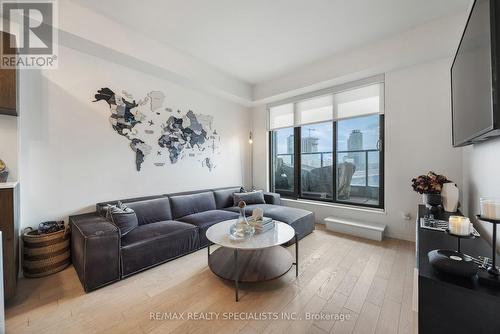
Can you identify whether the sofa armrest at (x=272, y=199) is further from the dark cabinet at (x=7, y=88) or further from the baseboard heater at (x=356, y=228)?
the dark cabinet at (x=7, y=88)

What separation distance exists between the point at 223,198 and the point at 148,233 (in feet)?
5.84

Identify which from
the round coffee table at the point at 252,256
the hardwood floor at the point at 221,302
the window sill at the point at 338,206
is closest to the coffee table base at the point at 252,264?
the round coffee table at the point at 252,256

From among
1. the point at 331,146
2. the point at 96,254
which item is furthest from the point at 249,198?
the point at 96,254

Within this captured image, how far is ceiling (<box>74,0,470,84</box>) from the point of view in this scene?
240 centimetres

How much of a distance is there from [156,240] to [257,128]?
11.9 ft

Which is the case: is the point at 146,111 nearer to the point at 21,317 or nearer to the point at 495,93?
the point at 21,317

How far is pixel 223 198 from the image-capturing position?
13.6 feet

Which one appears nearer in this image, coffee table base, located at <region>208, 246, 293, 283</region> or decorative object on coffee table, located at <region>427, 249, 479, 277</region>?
decorative object on coffee table, located at <region>427, 249, 479, 277</region>

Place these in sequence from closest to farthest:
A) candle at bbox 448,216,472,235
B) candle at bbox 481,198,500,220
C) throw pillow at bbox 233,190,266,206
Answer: candle at bbox 481,198,500,220 → candle at bbox 448,216,472,235 → throw pillow at bbox 233,190,266,206

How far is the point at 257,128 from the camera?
5246 millimetres

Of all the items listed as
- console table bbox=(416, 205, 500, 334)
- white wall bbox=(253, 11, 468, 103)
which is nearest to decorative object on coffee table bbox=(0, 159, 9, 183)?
console table bbox=(416, 205, 500, 334)

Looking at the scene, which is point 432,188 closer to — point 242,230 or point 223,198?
point 242,230
